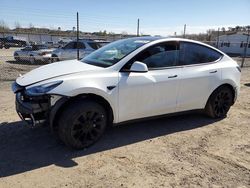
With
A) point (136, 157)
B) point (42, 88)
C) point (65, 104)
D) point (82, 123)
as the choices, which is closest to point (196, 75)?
point (136, 157)

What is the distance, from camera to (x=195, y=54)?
5363 millimetres

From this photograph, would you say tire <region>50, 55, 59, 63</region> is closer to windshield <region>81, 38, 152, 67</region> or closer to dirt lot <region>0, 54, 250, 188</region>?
dirt lot <region>0, 54, 250, 188</region>

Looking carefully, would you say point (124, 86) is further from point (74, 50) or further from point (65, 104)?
point (74, 50)

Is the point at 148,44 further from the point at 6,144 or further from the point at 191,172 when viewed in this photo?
the point at 6,144

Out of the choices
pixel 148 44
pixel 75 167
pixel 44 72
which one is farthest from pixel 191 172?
pixel 44 72

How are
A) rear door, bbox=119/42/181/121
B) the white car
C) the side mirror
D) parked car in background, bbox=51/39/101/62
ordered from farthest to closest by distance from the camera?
parked car in background, bbox=51/39/101/62
rear door, bbox=119/42/181/121
the side mirror
the white car

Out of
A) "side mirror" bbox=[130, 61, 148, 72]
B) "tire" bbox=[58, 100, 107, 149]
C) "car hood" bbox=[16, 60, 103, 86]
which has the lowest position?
"tire" bbox=[58, 100, 107, 149]

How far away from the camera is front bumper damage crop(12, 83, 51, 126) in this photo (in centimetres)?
386

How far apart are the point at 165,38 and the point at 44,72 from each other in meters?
2.15

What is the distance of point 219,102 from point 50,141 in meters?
3.37

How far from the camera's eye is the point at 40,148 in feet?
14.0

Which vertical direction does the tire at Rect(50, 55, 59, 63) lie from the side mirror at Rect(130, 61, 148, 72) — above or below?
below

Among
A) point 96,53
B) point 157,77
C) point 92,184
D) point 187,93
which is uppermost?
point 96,53

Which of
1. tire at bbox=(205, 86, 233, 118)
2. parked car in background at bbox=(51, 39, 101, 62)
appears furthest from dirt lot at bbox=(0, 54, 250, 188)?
parked car in background at bbox=(51, 39, 101, 62)
